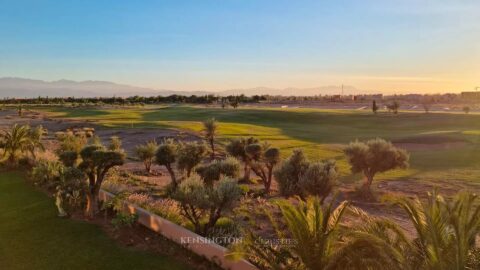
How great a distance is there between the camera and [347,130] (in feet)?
206

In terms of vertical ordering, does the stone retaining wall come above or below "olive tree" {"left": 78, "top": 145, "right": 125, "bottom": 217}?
below

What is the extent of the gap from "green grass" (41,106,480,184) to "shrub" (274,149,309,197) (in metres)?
10.4

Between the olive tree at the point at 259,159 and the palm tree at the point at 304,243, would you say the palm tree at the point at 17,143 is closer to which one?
the olive tree at the point at 259,159

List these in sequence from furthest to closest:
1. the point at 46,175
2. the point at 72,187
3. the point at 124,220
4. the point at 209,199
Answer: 1. the point at 46,175
2. the point at 72,187
3. the point at 124,220
4. the point at 209,199

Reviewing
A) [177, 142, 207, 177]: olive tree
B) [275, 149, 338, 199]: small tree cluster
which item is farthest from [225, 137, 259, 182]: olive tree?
[275, 149, 338, 199]: small tree cluster

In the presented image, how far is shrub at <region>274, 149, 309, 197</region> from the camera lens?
1724 cm

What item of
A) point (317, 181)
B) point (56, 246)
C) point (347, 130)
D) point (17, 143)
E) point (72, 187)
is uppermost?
point (17, 143)

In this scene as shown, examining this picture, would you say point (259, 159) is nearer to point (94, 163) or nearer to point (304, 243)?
point (94, 163)

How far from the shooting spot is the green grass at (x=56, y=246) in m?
11.1

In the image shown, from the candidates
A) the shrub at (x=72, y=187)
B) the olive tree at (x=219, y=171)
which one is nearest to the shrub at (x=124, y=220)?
the shrub at (x=72, y=187)

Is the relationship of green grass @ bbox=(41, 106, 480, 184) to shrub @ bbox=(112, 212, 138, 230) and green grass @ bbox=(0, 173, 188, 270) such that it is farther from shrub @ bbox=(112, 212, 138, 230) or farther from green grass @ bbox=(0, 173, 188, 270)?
green grass @ bbox=(0, 173, 188, 270)

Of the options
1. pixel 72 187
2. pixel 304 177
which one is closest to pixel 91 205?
pixel 72 187

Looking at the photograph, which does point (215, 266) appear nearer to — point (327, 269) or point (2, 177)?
point (327, 269)

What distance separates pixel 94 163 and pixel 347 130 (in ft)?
170
